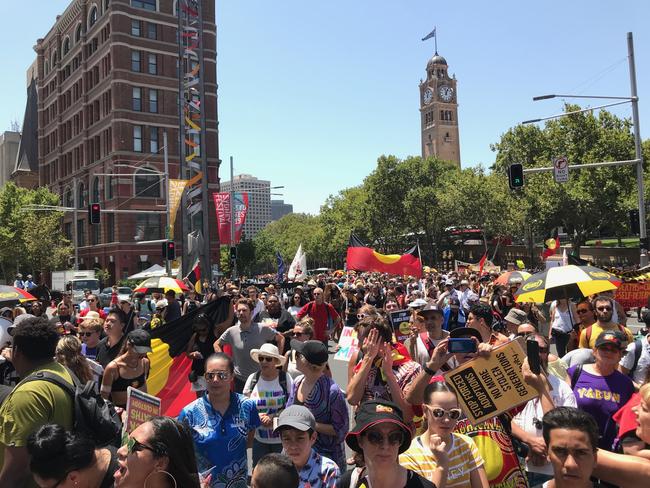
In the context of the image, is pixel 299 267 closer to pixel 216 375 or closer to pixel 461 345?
pixel 216 375

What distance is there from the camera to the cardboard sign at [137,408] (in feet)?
11.9

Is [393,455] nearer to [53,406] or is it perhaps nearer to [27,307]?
[53,406]

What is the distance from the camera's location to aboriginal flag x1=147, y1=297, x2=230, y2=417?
6.93 meters

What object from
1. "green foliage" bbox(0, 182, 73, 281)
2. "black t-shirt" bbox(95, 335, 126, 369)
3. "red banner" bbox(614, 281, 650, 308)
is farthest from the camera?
"green foliage" bbox(0, 182, 73, 281)

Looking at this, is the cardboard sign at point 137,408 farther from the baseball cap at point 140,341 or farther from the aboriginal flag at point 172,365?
the aboriginal flag at point 172,365

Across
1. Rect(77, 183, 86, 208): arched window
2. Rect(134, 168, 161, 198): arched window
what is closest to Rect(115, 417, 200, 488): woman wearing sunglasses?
Rect(134, 168, 161, 198): arched window

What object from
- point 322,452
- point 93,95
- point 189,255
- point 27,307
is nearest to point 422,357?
point 322,452

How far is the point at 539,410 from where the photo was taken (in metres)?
4.09

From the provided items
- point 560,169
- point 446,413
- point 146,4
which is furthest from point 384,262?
point 146,4

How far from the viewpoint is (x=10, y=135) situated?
106m

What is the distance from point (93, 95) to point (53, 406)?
5879cm

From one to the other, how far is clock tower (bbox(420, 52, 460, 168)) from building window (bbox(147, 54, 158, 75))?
90.8 m

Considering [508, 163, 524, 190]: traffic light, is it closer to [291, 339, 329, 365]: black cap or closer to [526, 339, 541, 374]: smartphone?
[291, 339, 329, 365]: black cap

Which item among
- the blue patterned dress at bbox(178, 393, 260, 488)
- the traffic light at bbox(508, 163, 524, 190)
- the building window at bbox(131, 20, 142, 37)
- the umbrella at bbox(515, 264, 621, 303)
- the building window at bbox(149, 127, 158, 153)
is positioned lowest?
the blue patterned dress at bbox(178, 393, 260, 488)
